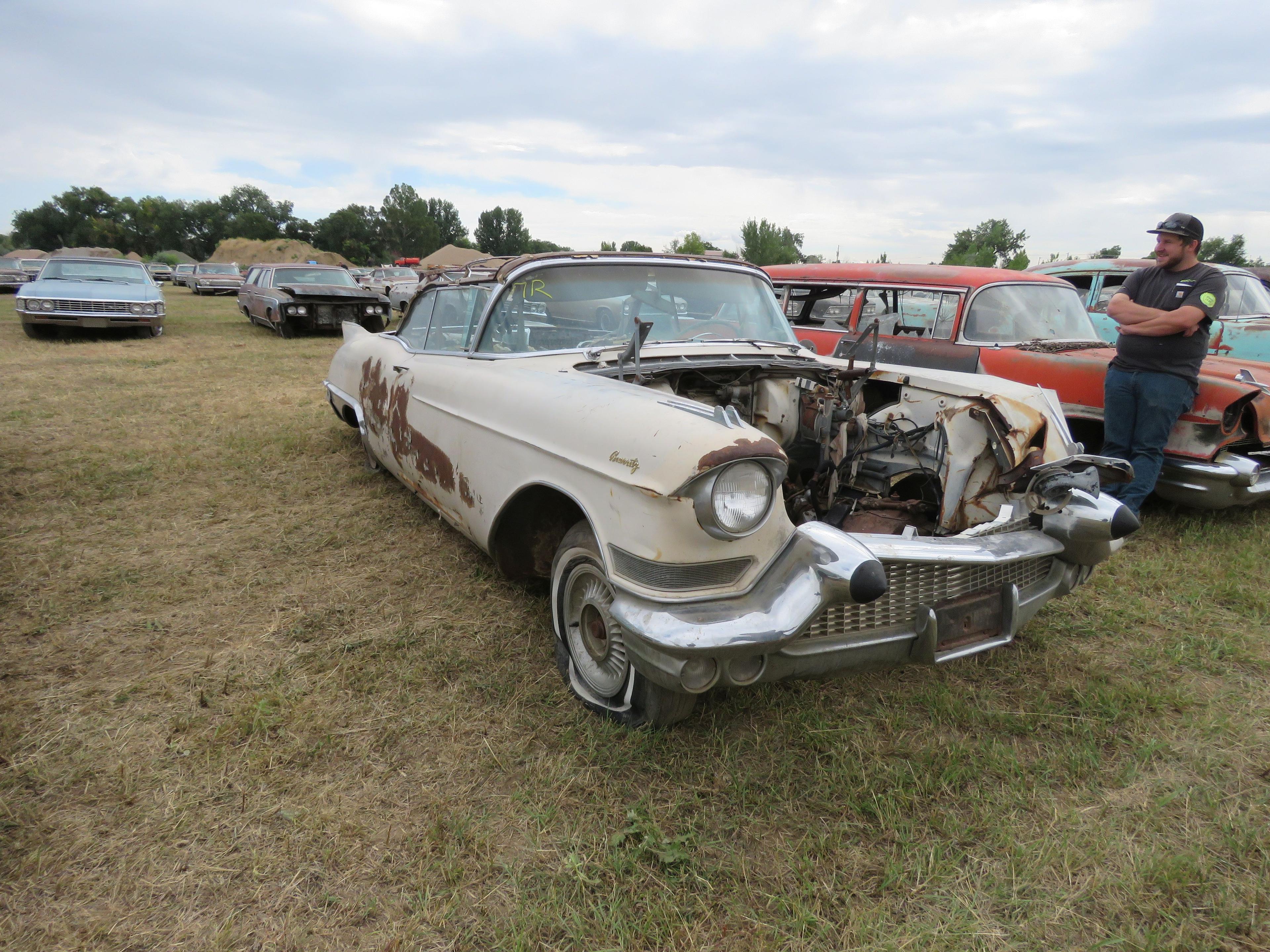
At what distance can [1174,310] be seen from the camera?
3.61 metres

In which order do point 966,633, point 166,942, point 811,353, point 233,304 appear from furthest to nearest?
point 233,304 < point 811,353 < point 966,633 < point 166,942

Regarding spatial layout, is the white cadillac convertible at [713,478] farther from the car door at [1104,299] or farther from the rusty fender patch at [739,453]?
the car door at [1104,299]

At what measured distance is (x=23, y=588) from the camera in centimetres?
322

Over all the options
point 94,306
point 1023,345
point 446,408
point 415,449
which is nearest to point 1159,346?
point 1023,345

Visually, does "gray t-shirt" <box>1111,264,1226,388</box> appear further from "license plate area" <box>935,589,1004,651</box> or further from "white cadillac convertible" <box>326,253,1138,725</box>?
"license plate area" <box>935,589,1004,651</box>

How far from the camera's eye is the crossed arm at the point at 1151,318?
357cm

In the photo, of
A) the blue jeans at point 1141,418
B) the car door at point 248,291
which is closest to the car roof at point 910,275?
the blue jeans at point 1141,418

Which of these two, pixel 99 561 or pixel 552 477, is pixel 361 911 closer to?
pixel 552 477

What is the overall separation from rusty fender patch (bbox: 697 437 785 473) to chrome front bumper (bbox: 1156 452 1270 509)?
346 cm

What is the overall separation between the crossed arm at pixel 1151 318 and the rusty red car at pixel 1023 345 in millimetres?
495

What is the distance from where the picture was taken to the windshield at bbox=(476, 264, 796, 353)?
313cm

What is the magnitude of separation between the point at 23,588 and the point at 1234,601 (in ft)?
18.4

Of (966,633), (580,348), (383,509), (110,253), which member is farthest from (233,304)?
(110,253)

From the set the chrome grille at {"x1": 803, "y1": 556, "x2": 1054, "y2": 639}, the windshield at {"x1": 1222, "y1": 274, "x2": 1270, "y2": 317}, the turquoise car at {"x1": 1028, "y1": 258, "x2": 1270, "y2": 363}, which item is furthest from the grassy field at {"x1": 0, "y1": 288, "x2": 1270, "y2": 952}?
the windshield at {"x1": 1222, "y1": 274, "x2": 1270, "y2": 317}
